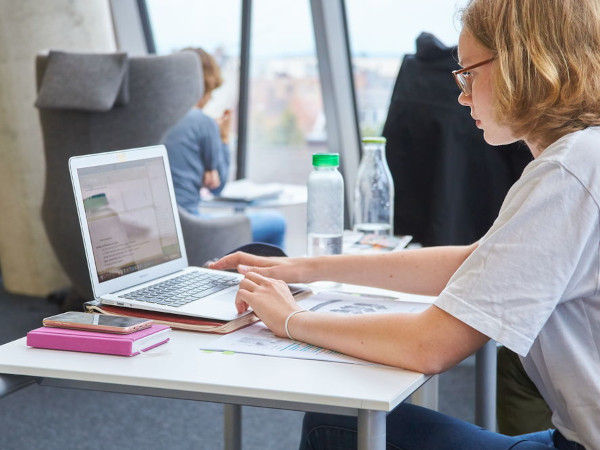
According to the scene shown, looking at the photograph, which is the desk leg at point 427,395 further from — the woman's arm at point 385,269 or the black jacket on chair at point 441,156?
the black jacket on chair at point 441,156

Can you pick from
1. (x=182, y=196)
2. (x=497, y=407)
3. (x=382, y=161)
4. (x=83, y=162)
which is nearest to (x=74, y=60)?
(x=182, y=196)

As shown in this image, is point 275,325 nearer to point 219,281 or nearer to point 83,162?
point 219,281

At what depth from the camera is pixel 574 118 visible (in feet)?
3.81

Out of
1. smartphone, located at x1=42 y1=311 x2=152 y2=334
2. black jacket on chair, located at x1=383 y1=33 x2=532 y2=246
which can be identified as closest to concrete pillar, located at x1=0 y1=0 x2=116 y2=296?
black jacket on chair, located at x1=383 y1=33 x2=532 y2=246

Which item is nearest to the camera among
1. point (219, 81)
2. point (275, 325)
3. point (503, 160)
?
point (275, 325)

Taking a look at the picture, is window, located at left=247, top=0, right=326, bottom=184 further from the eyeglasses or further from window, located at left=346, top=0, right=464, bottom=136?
the eyeglasses

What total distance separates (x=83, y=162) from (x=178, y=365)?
1.50 feet

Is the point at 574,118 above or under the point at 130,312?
above

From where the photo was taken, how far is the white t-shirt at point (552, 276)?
42.3 inches

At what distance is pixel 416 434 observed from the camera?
1.27 m

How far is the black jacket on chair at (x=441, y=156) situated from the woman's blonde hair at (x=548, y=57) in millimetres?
1386

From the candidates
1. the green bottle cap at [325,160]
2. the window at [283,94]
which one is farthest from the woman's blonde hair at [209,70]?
the green bottle cap at [325,160]

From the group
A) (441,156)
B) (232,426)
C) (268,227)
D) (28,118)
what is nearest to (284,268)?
(232,426)

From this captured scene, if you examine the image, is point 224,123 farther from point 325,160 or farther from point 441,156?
point 325,160
